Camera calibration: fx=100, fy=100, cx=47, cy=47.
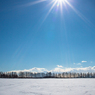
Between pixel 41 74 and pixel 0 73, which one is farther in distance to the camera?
pixel 41 74

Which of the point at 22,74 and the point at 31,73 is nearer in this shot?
the point at 22,74

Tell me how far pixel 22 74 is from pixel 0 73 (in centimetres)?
2260

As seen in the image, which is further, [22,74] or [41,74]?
[41,74]

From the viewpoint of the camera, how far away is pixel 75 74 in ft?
355

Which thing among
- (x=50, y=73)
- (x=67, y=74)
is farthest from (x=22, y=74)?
(x=67, y=74)

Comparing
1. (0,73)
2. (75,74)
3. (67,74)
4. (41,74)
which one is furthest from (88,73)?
(0,73)

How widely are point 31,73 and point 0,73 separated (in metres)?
32.2

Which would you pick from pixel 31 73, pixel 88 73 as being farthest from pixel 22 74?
pixel 88 73

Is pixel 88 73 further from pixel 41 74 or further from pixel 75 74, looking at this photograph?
pixel 41 74

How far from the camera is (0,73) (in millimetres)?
103812

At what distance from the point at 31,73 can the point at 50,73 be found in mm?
21877

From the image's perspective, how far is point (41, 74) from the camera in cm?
11325

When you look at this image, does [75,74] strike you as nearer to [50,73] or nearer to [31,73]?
[50,73]

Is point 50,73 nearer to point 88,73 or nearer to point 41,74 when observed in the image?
point 41,74
